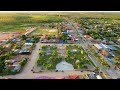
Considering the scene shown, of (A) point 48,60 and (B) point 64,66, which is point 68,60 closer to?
(B) point 64,66

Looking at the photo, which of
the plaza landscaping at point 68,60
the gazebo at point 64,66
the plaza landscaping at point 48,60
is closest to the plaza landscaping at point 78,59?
the plaza landscaping at point 68,60

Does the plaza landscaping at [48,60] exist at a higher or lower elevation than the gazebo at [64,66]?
higher

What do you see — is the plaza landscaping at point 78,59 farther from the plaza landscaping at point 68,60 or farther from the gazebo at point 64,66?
the gazebo at point 64,66

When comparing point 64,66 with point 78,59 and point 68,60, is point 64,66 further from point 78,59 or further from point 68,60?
point 78,59

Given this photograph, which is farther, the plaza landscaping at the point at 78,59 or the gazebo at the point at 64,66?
the plaza landscaping at the point at 78,59

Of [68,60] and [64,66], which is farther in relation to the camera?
[68,60]

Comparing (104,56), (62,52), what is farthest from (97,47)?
(62,52)

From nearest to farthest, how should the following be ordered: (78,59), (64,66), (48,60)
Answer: (64,66) → (48,60) → (78,59)

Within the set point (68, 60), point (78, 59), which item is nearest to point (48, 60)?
point (68, 60)

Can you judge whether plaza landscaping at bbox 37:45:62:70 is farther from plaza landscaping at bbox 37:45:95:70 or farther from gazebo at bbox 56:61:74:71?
gazebo at bbox 56:61:74:71

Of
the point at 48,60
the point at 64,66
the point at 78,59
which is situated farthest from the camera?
the point at 78,59
